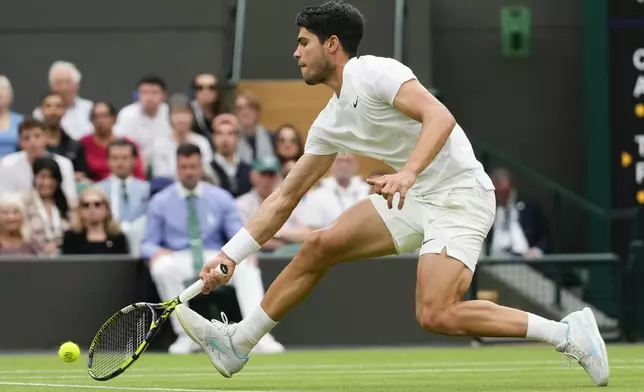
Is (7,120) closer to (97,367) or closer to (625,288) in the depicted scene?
(625,288)

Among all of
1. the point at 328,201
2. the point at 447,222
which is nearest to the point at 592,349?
the point at 447,222

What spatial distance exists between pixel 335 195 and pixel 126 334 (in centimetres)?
594

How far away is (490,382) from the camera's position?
27.0 ft

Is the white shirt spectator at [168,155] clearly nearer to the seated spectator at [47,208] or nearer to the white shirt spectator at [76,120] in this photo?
the white shirt spectator at [76,120]

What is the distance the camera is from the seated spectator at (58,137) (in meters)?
13.7

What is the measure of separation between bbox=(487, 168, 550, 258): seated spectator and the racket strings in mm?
6858

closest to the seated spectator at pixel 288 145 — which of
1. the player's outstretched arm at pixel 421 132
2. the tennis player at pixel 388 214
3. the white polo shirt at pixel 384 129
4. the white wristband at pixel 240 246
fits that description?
the tennis player at pixel 388 214

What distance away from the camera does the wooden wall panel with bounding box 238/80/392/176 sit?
1655 centimetres

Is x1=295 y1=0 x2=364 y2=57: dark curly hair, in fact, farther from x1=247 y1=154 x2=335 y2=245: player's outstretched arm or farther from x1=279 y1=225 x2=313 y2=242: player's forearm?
x1=279 y1=225 x2=313 y2=242: player's forearm

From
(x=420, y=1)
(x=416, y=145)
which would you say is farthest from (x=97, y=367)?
(x=420, y=1)

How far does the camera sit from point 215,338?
26.3 feet

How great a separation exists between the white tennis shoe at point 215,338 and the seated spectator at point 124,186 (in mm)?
5385

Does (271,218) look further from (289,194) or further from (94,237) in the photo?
(94,237)

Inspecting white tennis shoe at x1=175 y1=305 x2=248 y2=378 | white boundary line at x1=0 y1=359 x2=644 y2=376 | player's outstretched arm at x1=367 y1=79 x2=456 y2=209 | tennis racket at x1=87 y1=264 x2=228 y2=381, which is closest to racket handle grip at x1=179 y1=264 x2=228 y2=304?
tennis racket at x1=87 y1=264 x2=228 y2=381
